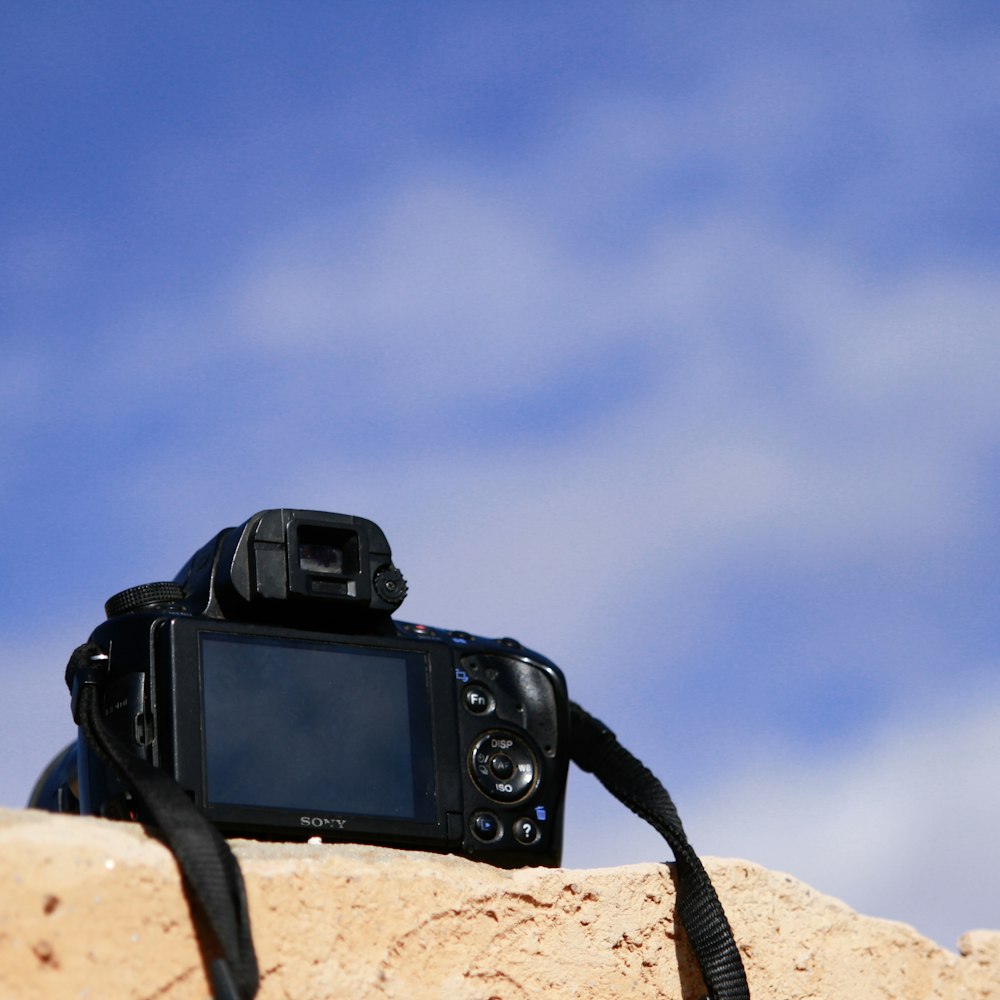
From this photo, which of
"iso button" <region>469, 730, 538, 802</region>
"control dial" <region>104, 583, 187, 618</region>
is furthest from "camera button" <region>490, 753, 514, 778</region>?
"control dial" <region>104, 583, 187, 618</region>

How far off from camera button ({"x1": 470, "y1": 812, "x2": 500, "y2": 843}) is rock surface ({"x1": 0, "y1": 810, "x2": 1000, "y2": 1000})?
0.21 ft

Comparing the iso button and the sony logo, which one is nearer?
the sony logo

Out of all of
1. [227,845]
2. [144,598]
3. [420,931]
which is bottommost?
[420,931]

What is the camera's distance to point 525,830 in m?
1.77

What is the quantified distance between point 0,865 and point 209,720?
34cm

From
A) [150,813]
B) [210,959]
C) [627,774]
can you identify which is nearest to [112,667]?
[150,813]

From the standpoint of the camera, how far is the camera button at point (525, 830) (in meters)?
1.76

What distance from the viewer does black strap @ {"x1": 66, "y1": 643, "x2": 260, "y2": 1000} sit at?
4.23 ft

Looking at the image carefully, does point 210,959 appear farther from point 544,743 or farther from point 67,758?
point 67,758

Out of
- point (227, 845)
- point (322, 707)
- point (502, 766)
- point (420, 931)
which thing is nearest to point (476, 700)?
point (502, 766)

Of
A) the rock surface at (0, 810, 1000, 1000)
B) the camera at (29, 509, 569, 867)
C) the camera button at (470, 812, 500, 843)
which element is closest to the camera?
the rock surface at (0, 810, 1000, 1000)

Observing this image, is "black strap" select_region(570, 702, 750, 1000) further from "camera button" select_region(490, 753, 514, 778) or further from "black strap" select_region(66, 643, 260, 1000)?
"black strap" select_region(66, 643, 260, 1000)

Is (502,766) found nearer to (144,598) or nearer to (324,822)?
(324,822)

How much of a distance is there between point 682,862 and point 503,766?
24 cm
